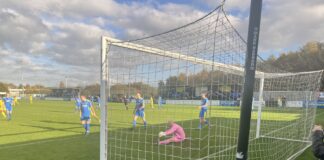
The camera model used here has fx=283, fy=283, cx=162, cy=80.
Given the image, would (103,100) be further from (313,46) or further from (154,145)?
(313,46)

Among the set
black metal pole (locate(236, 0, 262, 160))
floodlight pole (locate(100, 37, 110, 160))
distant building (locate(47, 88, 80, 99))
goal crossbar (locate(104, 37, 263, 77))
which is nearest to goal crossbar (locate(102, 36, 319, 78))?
goal crossbar (locate(104, 37, 263, 77))

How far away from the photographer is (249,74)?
2316mm

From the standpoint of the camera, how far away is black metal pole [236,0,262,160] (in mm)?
2248

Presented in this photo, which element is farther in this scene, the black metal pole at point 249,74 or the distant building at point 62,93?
the distant building at point 62,93

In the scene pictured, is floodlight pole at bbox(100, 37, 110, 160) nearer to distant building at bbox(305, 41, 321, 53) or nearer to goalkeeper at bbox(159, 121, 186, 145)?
goalkeeper at bbox(159, 121, 186, 145)

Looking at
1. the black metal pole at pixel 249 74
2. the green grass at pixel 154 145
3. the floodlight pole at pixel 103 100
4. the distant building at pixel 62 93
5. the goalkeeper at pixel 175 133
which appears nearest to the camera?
the black metal pole at pixel 249 74

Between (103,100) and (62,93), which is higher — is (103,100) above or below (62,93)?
above

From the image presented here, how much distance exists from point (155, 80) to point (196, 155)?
3319 millimetres

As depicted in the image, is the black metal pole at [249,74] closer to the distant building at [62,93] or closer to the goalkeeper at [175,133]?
the goalkeeper at [175,133]

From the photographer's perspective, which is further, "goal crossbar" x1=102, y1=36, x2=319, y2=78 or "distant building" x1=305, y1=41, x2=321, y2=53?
"distant building" x1=305, y1=41, x2=321, y2=53

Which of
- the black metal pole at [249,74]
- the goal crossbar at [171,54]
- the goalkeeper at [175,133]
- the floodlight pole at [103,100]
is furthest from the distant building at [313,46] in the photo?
the black metal pole at [249,74]

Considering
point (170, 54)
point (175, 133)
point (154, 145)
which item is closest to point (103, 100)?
point (170, 54)

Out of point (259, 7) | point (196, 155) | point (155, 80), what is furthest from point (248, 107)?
point (196, 155)

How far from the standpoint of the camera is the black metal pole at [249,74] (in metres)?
2.25
